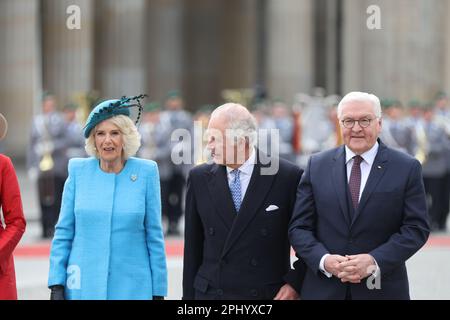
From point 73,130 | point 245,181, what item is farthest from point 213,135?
point 73,130

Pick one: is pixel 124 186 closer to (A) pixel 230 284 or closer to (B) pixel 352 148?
(A) pixel 230 284

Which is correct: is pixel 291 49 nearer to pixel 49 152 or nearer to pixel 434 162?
pixel 434 162

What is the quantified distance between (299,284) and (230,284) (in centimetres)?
36

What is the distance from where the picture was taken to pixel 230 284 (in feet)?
18.1

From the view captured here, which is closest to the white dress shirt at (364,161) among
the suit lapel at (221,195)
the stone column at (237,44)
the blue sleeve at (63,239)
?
the suit lapel at (221,195)

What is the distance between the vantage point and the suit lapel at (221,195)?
→ 5594 mm

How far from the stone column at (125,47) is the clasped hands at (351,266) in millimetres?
21711

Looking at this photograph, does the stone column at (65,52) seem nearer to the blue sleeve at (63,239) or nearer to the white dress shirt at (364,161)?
the blue sleeve at (63,239)

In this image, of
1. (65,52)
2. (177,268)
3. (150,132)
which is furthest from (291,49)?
(177,268)

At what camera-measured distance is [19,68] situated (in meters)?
27.3

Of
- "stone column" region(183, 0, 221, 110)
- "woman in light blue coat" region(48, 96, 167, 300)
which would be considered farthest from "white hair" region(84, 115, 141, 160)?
"stone column" region(183, 0, 221, 110)

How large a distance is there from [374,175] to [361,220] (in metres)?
0.26

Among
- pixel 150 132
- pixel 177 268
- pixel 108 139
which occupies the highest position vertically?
pixel 108 139

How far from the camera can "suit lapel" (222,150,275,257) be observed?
5.54m
